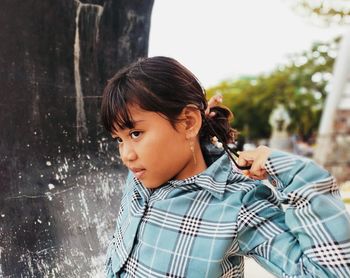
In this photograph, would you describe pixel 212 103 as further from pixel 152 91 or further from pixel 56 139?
pixel 56 139

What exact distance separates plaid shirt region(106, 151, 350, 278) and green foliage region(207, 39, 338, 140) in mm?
18442

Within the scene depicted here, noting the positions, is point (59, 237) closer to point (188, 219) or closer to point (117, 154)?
point (117, 154)

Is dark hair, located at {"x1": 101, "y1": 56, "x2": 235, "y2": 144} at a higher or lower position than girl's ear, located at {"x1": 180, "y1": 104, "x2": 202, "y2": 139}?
higher

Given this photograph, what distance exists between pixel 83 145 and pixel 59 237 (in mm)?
374

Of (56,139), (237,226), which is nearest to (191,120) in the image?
(237,226)

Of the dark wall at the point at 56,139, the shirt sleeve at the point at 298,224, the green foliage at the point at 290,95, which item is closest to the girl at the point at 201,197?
the shirt sleeve at the point at 298,224

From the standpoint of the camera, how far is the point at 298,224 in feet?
3.33

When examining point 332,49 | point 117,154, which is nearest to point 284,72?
point 332,49

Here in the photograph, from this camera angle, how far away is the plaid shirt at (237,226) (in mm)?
981

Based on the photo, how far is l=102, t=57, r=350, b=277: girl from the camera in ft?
3.28

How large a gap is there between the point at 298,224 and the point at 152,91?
18.2 inches

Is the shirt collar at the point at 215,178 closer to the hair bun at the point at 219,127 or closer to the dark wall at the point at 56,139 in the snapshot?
the hair bun at the point at 219,127

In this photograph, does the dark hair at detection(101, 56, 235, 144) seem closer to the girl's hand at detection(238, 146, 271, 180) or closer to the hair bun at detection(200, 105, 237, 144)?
the hair bun at detection(200, 105, 237, 144)

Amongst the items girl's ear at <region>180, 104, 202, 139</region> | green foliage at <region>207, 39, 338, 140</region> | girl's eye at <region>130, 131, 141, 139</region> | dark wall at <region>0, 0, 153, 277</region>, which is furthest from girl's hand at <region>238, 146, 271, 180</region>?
green foliage at <region>207, 39, 338, 140</region>
